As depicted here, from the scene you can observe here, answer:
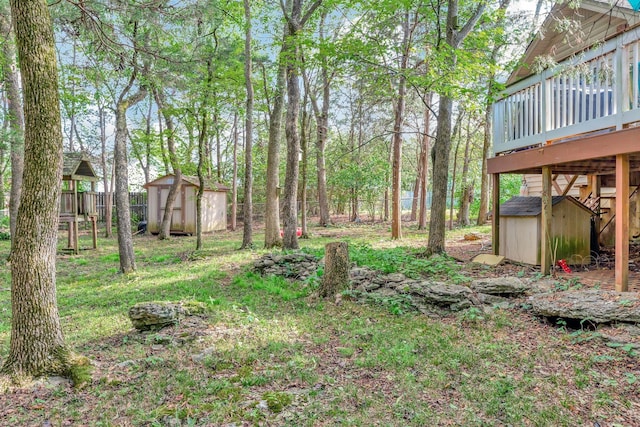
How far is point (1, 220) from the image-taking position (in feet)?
55.1

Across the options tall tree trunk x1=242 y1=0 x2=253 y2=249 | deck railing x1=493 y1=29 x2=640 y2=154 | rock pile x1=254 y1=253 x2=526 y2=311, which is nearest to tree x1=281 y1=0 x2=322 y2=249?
tall tree trunk x1=242 y1=0 x2=253 y2=249

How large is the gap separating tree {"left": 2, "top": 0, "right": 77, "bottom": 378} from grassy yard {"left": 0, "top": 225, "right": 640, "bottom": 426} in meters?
0.32

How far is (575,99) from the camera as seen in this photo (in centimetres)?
527

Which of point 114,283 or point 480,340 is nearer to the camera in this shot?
point 480,340

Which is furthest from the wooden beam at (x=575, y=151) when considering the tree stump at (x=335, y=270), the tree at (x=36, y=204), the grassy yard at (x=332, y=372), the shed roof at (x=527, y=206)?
the tree at (x=36, y=204)

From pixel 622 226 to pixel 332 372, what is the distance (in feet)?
12.5

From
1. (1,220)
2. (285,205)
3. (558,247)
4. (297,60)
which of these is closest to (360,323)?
(558,247)

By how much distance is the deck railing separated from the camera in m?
4.42

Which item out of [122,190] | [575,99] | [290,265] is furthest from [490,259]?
[122,190]

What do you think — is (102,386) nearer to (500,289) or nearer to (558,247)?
(500,289)

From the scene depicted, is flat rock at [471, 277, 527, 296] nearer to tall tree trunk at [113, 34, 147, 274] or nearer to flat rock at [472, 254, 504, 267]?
flat rock at [472, 254, 504, 267]

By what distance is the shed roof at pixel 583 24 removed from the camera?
21.1 feet

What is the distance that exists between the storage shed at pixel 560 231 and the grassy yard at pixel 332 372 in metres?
2.53

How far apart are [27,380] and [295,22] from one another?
335 inches
